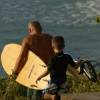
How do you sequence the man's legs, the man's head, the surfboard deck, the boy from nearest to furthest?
the boy → the man's legs → the man's head → the surfboard deck

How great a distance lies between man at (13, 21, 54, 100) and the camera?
7.66 metres

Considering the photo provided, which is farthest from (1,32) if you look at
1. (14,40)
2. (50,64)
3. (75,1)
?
(50,64)

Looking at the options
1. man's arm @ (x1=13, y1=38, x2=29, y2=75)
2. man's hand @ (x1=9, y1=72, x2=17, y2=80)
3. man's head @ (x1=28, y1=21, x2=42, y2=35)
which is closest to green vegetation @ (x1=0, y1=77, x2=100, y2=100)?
man's hand @ (x1=9, y1=72, x2=17, y2=80)

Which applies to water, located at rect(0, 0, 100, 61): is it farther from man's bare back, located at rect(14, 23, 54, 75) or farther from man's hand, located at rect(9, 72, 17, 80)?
man's bare back, located at rect(14, 23, 54, 75)

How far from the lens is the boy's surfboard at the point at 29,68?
7781mm

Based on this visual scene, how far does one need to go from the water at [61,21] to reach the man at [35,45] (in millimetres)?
7012

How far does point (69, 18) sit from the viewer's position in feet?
71.2

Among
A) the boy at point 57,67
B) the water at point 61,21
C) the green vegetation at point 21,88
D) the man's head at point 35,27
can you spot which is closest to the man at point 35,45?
the man's head at point 35,27

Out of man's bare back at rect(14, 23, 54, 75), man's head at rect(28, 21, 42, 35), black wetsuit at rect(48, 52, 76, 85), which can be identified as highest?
man's head at rect(28, 21, 42, 35)

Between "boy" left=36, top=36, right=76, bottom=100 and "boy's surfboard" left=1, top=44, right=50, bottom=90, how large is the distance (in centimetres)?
44

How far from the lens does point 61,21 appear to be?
69.4 ft

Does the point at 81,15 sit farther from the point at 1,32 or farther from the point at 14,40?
the point at 14,40

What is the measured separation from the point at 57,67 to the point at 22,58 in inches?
34.3

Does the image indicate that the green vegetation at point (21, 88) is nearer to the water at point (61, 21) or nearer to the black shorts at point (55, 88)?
the black shorts at point (55, 88)
